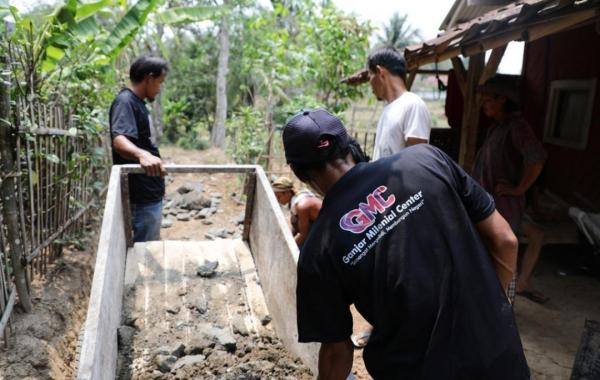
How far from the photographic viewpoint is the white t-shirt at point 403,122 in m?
2.85

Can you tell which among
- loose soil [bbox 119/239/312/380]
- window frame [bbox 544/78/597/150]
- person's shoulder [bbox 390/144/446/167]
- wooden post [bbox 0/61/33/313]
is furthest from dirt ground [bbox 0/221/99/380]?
window frame [bbox 544/78/597/150]

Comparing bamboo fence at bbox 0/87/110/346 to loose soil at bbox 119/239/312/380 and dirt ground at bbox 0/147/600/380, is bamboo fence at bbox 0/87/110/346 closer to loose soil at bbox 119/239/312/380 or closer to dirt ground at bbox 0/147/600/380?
dirt ground at bbox 0/147/600/380

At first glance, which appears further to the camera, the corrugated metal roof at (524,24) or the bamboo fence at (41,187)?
the bamboo fence at (41,187)

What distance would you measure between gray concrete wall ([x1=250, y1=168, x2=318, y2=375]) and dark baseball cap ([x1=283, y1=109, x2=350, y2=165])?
93 centimetres

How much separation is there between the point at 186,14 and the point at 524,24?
4984 mm

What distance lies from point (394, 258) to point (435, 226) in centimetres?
15

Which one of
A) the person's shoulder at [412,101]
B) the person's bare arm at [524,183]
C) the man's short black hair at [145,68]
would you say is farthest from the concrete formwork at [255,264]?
the person's bare arm at [524,183]

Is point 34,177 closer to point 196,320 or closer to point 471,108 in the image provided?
point 196,320

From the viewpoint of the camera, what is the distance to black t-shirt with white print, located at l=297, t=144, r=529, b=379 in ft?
3.91

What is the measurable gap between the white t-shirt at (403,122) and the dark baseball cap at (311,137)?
1.67 m

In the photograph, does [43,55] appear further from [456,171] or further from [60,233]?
[456,171]

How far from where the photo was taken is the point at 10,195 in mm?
2846

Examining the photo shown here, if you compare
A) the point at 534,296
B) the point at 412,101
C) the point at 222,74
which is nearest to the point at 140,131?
the point at 412,101

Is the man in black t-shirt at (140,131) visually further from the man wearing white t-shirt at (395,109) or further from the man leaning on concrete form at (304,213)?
the man wearing white t-shirt at (395,109)
